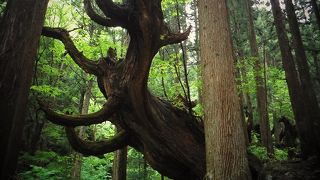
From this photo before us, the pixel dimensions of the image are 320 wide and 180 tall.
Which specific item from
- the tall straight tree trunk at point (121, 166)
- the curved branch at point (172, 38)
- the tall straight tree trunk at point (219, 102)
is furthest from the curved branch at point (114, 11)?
the tall straight tree trunk at point (121, 166)

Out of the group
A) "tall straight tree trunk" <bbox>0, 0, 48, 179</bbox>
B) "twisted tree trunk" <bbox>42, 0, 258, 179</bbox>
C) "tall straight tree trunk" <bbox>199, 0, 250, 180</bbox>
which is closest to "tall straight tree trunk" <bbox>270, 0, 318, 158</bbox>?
"twisted tree trunk" <bbox>42, 0, 258, 179</bbox>

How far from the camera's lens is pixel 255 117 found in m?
21.8

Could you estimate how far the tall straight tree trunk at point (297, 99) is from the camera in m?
9.55

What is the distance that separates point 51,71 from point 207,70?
969 cm

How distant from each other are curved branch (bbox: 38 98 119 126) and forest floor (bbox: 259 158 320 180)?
175 inches

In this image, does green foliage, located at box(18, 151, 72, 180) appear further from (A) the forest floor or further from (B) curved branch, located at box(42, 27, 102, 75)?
(A) the forest floor

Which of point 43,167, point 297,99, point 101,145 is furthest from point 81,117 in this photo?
point 297,99

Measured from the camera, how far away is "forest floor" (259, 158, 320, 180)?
7.55 m

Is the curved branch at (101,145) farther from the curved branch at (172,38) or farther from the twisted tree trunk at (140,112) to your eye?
the curved branch at (172,38)

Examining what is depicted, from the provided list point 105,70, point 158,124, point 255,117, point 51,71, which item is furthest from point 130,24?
point 255,117

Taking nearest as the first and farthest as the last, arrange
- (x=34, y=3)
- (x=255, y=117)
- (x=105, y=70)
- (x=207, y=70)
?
(x=34, y=3), (x=207, y=70), (x=105, y=70), (x=255, y=117)

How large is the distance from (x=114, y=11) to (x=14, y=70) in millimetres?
3619

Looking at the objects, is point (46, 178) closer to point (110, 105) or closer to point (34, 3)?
point (110, 105)

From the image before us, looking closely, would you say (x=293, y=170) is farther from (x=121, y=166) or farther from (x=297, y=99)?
(x=121, y=166)
